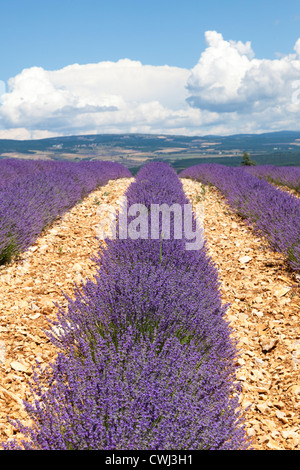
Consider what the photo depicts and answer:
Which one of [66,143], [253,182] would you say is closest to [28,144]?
[66,143]

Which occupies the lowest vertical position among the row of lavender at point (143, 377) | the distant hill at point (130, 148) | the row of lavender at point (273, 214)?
the row of lavender at point (143, 377)

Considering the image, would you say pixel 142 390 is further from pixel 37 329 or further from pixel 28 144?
pixel 28 144

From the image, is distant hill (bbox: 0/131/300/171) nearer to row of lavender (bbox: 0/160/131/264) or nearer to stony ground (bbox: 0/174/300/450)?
row of lavender (bbox: 0/160/131/264)

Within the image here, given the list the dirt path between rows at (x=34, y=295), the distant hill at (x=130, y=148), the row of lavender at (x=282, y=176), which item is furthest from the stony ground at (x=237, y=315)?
the distant hill at (x=130, y=148)

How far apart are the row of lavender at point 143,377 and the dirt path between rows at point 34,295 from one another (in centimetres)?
37

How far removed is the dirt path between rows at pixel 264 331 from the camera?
192 centimetres

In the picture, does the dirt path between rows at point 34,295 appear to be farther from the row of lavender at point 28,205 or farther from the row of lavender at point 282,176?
Result: the row of lavender at point 282,176

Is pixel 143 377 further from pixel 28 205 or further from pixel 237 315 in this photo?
pixel 28 205

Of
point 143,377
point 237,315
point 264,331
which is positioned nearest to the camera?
point 143,377

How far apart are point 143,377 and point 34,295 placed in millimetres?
2011

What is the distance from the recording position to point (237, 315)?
3.05m

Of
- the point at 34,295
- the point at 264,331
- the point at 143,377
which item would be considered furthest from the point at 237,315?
the point at 34,295

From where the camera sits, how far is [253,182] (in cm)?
718

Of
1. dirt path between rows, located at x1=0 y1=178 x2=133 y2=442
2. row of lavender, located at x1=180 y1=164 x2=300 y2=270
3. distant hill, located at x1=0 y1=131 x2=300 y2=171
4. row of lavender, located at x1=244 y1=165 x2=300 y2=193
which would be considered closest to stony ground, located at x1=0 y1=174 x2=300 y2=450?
dirt path between rows, located at x1=0 y1=178 x2=133 y2=442
